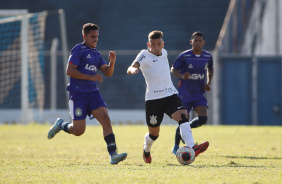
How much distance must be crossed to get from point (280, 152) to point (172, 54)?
1195 centimetres

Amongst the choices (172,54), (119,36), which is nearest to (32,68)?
(172,54)

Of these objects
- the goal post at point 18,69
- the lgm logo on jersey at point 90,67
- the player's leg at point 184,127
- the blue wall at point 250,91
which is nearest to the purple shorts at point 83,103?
the lgm logo on jersey at point 90,67

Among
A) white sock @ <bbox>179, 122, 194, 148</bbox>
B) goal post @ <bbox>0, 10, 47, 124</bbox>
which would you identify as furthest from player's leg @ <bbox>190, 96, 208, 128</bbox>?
goal post @ <bbox>0, 10, 47, 124</bbox>

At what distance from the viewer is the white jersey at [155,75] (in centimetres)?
798

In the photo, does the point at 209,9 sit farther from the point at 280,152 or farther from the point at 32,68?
the point at 280,152

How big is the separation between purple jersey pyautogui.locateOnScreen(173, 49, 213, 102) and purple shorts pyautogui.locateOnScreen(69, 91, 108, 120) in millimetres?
2501

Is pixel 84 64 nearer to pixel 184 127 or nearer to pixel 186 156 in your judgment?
pixel 184 127

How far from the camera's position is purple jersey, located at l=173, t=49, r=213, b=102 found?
10.2 metres

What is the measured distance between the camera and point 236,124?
20812 mm

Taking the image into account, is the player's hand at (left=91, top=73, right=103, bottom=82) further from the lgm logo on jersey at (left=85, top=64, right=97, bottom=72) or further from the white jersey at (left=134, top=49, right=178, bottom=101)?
the white jersey at (left=134, top=49, right=178, bottom=101)

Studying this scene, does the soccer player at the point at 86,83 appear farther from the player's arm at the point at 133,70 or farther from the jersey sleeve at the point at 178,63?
the jersey sleeve at the point at 178,63

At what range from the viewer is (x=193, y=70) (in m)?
10.3

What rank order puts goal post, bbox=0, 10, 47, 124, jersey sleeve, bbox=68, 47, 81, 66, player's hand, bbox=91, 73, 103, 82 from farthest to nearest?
goal post, bbox=0, 10, 47, 124 < jersey sleeve, bbox=68, 47, 81, 66 < player's hand, bbox=91, 73, 103, 82

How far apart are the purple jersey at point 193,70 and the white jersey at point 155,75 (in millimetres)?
2101
